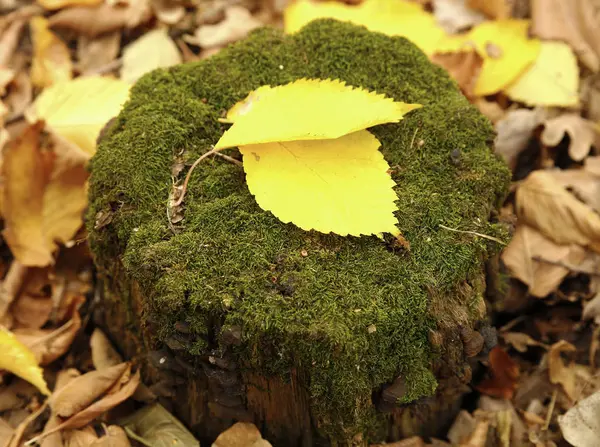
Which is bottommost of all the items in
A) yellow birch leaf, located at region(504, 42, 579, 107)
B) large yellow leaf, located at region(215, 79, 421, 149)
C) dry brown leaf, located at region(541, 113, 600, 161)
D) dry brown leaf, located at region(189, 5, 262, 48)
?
dry brown leaf, located at region(541, 113, 600, 161)

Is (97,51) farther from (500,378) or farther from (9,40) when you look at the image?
(500,378)

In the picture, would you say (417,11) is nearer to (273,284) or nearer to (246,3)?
(246,3)

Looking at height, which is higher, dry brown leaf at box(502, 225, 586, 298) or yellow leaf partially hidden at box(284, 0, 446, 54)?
yellow leaf partially hidden at box(284, 0, 446, 54)

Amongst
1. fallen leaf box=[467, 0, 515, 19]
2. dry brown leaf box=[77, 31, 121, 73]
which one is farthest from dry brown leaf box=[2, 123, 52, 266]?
fallen leaf box=[467, 0, 515, 19]

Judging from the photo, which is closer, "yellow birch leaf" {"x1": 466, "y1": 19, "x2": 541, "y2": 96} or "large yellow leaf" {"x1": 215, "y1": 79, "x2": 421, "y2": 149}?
"large yellow leaf" {"x1": 215, "y1": 79, "x2": 421, "y2": 149}

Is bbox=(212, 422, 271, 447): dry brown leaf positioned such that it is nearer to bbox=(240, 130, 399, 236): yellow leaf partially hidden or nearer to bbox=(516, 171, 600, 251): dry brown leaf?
bbox=(240, 130, 399, 236): yellow leaf partially hidden

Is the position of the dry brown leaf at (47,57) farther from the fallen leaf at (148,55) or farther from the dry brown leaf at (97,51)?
the fallen leaf at (148,55)
